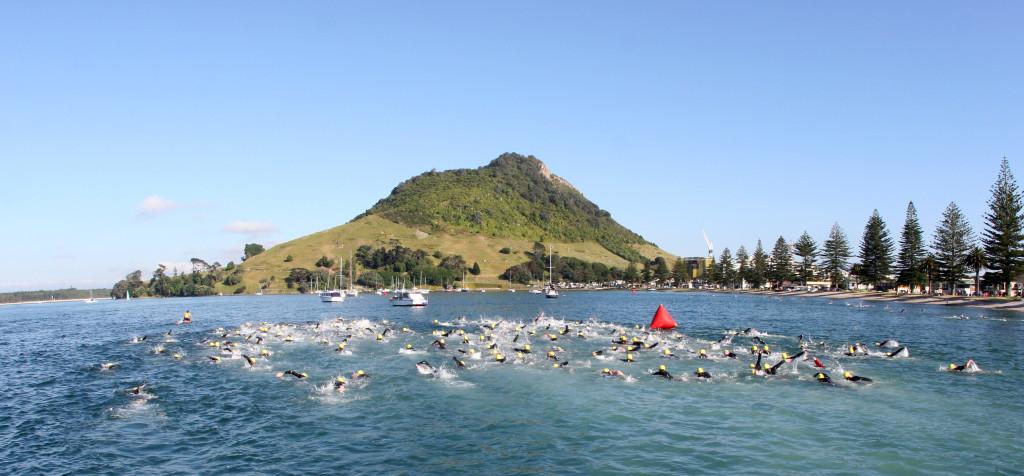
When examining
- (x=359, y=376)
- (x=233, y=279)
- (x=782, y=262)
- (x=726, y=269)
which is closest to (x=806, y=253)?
(x=782, y=262)

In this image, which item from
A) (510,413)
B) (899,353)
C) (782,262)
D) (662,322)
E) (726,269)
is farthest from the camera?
(726,269)

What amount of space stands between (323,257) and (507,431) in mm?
182704

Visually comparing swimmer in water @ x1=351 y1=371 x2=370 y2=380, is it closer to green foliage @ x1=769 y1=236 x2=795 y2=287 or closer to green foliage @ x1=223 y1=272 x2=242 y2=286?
green foliage @ x1=769 y1=236 x2=795 y2=287

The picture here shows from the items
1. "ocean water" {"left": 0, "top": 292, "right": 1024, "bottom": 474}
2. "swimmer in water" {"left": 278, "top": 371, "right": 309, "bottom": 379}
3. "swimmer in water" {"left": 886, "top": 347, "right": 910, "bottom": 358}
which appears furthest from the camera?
"swimmer in water" {"left": 886, "top": 347, "right": 910, "bottom": 358}

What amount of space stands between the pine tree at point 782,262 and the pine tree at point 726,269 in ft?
90.6

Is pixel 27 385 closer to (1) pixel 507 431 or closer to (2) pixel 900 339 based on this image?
(1) pixel 507 431

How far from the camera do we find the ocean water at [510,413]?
1551cm

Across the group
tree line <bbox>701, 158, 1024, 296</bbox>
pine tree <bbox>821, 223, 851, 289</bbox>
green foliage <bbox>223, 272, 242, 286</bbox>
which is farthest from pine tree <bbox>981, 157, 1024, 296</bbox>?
green foliage <bbox>223, 272, 242, 286</bbox>

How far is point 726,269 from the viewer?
172 metres

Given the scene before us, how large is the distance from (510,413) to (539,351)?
14163mm

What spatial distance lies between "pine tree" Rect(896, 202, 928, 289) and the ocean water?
74274 mm

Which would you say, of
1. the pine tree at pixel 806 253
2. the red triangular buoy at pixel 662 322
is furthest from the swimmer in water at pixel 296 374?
the pine tree at pixel 806 253

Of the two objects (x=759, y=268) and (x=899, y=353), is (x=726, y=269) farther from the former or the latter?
(x=899, y=353)

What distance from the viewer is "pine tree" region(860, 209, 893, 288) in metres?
111
